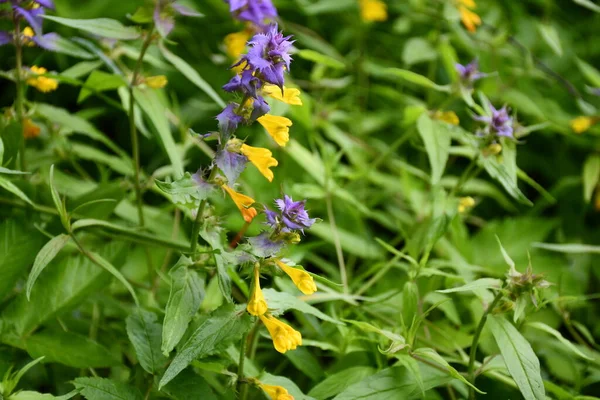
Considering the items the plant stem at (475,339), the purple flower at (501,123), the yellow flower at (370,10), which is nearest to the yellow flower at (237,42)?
the yellow flower at (370,10)

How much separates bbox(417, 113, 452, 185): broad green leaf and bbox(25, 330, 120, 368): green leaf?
0.64 metres

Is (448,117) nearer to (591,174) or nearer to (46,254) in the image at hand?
(591,174)

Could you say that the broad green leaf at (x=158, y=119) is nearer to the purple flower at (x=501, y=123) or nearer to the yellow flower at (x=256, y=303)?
the yellow flower at (x=256, y=303)

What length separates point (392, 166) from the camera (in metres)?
1.75

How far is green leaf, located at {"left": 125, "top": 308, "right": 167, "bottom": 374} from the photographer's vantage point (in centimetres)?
93

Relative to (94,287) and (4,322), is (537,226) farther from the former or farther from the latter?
(4,322)

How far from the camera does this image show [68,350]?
3.30 feet

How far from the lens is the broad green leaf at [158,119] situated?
1047 millimetres

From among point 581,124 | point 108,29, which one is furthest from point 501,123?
point 108,29

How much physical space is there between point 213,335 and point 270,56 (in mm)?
372

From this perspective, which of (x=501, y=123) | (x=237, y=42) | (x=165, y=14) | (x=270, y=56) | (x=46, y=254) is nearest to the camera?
(x=270, y=56)

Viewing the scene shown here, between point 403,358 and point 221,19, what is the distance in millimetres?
1339

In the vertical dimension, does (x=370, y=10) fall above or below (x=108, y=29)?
below

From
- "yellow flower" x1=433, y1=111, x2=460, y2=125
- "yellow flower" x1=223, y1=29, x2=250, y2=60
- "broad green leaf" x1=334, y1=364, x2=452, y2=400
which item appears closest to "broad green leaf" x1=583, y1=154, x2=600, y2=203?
"yellow flower" x1=433, y1=111, x2=460, y2=125
